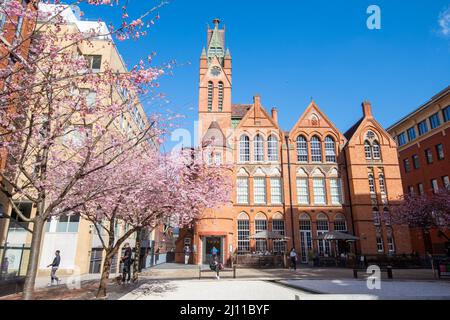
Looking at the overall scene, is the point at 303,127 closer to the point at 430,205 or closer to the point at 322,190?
the point at 322,190

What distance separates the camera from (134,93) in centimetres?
801

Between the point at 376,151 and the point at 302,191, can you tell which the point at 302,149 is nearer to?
the point at 302,191

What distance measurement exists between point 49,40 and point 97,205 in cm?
669

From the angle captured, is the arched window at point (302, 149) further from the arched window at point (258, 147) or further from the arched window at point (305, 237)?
the arched window at point (305, 237)

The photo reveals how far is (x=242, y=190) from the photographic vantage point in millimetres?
33719

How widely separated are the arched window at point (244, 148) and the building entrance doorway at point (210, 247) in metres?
9.86

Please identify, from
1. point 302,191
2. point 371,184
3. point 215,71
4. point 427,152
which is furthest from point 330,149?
point 215,71

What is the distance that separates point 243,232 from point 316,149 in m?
13.7

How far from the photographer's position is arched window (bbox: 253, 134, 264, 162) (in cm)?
3512

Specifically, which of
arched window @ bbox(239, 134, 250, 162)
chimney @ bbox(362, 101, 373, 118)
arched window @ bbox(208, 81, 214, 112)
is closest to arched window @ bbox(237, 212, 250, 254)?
arched window @ bbox(239, 134, 250, 162)

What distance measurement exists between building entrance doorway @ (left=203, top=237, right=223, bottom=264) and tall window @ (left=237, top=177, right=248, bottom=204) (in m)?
5.30

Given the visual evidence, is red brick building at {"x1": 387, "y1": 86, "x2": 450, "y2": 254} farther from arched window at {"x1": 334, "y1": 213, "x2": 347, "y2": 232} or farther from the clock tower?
the clock tower

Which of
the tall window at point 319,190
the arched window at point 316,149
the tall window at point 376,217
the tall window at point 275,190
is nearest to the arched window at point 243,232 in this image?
the tall window at point 275,190
